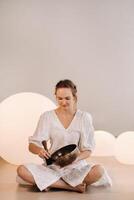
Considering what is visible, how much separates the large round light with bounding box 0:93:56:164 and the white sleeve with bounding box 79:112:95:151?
547 mm

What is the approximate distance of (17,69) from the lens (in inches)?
177

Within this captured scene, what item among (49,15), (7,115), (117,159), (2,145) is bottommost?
(117,159)

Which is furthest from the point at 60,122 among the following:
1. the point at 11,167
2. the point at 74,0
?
the point at 74,0

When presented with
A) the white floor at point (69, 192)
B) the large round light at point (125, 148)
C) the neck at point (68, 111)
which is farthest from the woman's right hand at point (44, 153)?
the large round light at point (125, 148)

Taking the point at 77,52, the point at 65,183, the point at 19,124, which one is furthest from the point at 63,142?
the point at 77,52

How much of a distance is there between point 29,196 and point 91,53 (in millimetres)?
2361

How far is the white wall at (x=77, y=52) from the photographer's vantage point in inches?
177

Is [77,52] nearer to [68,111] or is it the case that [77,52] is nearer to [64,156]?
[68,111]

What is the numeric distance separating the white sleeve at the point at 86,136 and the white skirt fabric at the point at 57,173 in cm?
12

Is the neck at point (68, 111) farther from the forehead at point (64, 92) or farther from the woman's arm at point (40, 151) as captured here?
the woman's arm at point (40, 151)

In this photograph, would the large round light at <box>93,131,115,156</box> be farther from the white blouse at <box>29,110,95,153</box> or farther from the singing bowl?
the singing bowl

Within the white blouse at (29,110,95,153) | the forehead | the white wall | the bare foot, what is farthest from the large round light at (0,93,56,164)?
the white wall

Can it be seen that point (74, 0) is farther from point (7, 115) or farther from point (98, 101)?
point (7, 115)

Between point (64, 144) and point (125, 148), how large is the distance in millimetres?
931
